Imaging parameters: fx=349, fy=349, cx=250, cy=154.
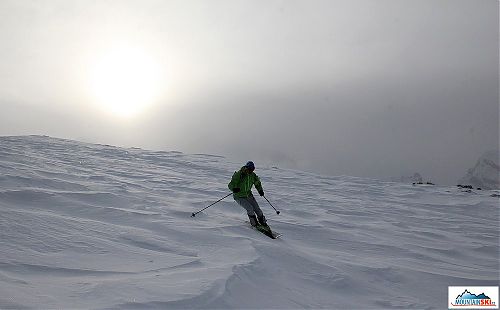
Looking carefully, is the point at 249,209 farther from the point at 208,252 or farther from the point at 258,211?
the point at 208,252

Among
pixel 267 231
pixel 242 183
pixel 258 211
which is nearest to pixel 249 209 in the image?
pixel 258 211

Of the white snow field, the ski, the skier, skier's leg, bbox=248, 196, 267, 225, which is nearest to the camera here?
the white snow field

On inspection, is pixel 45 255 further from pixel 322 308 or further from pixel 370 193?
pixel 370 193

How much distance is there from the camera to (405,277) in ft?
22.6

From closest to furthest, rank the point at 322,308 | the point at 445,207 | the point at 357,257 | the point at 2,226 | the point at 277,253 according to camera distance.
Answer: the point at 322,308
the point at 2,226
the point at 277,253
the point at 357,257
the point at 445,207

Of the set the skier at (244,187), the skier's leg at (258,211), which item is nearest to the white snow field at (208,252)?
the skier's leg at (258,211)

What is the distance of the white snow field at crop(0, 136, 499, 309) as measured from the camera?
4.83 m

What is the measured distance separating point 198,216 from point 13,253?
544 centimetres

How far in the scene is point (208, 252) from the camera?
7184mm

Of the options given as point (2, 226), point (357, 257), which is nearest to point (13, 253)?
point (2, 226)

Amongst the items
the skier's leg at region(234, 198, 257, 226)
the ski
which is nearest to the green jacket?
the skier's leg at region(234, 198, 257, 226)

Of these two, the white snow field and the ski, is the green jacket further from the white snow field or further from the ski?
the ski

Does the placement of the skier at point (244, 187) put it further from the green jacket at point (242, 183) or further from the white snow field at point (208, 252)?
the white snow field at point (208, 252)

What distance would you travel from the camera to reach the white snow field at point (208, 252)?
483cm
